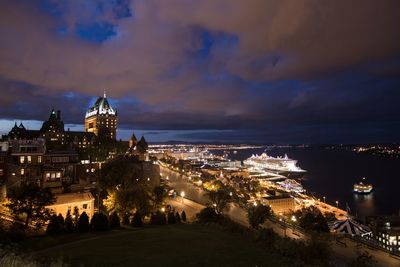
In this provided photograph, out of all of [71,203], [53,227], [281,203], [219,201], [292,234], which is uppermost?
[71,203]

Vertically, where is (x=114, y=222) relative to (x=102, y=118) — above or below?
below

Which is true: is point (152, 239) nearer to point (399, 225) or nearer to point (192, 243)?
point (192, 243)

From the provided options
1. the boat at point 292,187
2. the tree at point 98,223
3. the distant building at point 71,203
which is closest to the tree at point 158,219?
the tree at point 98,223

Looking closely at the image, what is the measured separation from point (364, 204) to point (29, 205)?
84381 mm

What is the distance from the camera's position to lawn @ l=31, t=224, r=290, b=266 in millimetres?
14039

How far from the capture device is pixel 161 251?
15945 millimetres

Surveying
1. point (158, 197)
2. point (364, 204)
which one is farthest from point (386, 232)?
point (364, 204)

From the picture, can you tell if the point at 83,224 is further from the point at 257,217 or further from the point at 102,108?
the point at 102,108

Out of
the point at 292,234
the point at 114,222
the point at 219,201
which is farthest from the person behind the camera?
the point at 219,201

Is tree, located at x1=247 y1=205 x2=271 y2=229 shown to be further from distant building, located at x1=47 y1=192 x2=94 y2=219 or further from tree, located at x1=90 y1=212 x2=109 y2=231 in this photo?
distant building, located at x1=47 y1=192 x2=94 y2=219

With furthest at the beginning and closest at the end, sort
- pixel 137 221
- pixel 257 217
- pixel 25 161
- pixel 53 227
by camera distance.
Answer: pixel 25 161
pixel 257 217
pixel 137 221
pixel 53 227

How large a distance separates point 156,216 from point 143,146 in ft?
203

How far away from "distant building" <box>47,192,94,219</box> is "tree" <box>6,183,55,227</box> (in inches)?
79.7

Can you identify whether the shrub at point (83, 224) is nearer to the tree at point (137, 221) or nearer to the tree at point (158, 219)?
the tree at point (137, 221)
